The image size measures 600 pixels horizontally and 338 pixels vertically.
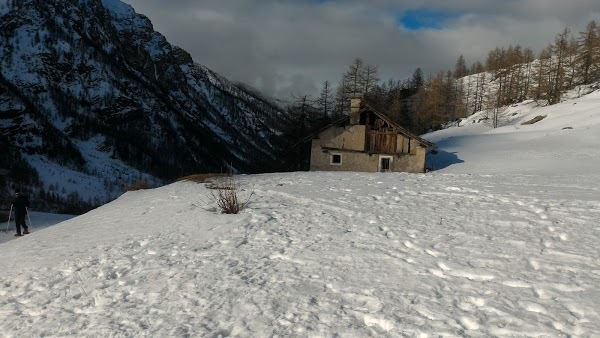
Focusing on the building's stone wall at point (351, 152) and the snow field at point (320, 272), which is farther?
the building's stone wall at point (351, 152)

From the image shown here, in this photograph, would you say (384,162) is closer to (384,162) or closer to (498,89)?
(384,162)

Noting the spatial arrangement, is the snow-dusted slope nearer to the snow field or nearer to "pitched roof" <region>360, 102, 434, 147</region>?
"pitched roof" <region>360, 102, 434, 147</region>

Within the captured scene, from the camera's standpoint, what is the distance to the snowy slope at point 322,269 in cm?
468

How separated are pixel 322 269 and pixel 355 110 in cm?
2713

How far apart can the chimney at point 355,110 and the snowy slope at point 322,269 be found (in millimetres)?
21059

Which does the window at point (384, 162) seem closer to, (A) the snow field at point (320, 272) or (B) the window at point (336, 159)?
(B) the window at point (336, 159)

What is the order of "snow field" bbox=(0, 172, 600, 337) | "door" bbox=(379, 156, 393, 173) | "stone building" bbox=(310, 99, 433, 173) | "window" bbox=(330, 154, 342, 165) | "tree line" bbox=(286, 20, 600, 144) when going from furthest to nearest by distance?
"tree line" bbox=(286, 20, 600, 144) → "window" bbox=(330, 154, 342, 165) → "door" bbox=(379, 156, 393, 173) → "stone building" bbox=(310, 99, 433, 173) → "snow field" bbox=(0, 172, 600, 337)

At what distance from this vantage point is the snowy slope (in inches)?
184

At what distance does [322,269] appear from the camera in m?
6.17

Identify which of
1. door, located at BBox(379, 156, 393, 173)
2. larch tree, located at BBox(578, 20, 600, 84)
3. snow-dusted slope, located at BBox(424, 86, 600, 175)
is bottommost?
door, located at BBox(379, 156, 393, 173)

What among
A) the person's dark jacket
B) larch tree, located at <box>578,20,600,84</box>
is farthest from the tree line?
the person's dark jacket

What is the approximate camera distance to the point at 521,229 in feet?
26.0

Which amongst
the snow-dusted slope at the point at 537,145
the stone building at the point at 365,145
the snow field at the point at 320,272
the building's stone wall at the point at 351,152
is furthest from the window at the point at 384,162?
the snow field at the point at 320,272

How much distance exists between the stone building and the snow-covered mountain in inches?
521
